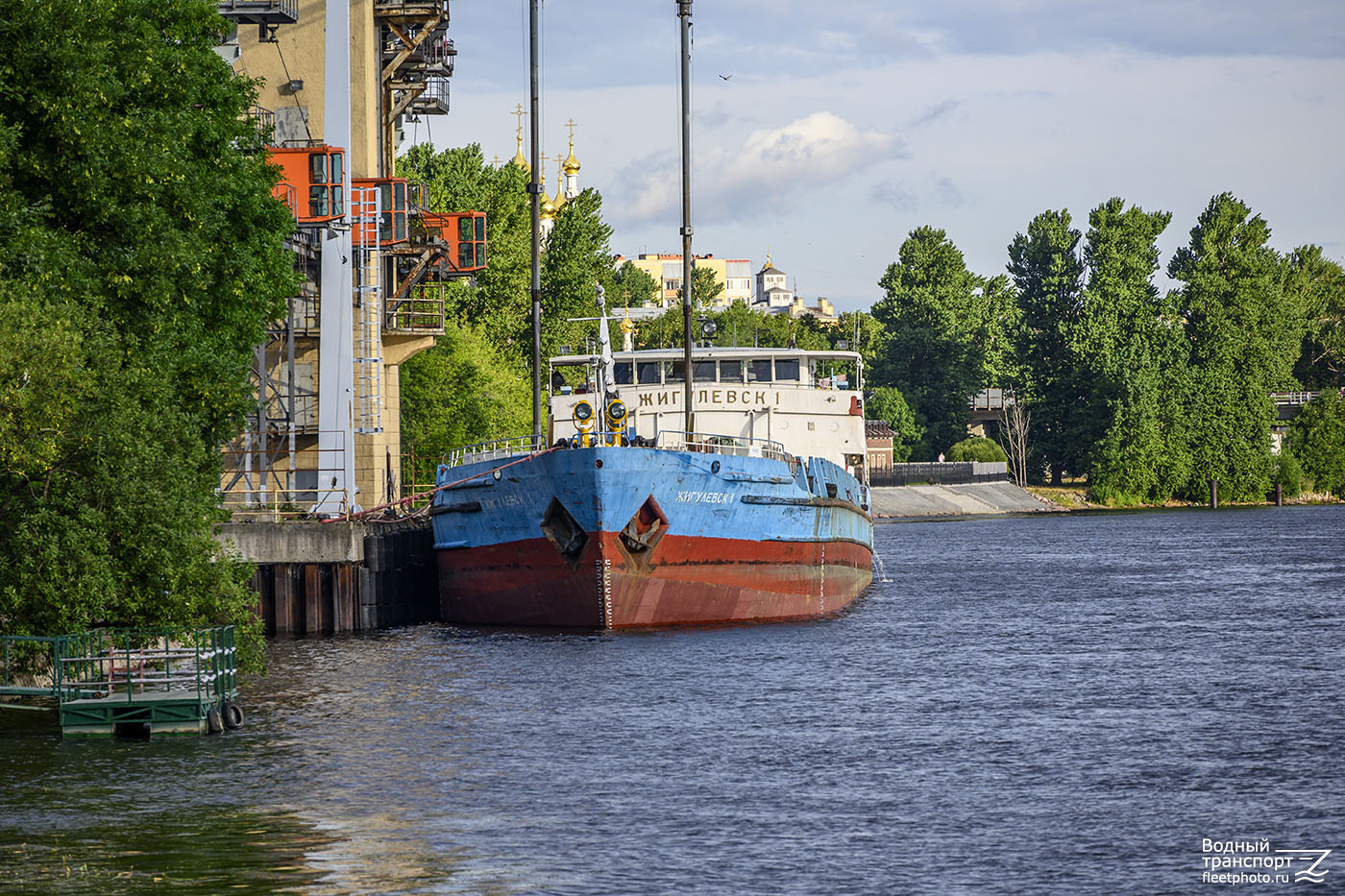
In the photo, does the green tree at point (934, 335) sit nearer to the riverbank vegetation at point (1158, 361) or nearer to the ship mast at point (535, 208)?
the riverbank vegetation at point (1158, 361)

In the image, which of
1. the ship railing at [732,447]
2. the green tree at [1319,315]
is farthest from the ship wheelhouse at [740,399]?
the green tree at [1319,315]

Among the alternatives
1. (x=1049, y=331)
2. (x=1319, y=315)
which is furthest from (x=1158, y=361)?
(x=1319, y=315)

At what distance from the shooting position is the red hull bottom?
125 feet

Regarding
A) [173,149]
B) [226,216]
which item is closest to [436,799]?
[173,149]

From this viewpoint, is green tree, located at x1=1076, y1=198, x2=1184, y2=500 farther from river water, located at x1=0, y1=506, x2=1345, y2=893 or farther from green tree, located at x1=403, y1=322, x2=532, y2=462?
river water, located at x1=0, y1=506, x2=1345, y2=893

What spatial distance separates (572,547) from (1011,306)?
423ft

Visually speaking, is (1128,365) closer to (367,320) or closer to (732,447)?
(367,320)

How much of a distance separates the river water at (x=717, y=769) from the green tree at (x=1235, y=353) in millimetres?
98433

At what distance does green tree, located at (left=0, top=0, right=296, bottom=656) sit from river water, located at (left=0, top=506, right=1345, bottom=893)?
9.33 ft

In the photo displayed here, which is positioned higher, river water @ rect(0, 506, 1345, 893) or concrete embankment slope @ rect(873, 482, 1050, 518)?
concrete embankment slope @ rect(873, 482, 1050, 518)

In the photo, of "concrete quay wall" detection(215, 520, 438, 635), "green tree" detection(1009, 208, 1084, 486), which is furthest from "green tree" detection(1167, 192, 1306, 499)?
"concrete quay wall" detection(215, 520, 438, 635)

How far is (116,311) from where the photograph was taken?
2945cm

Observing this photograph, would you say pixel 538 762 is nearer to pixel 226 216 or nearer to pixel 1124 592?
pixel 226 216

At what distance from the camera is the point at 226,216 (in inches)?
1346
